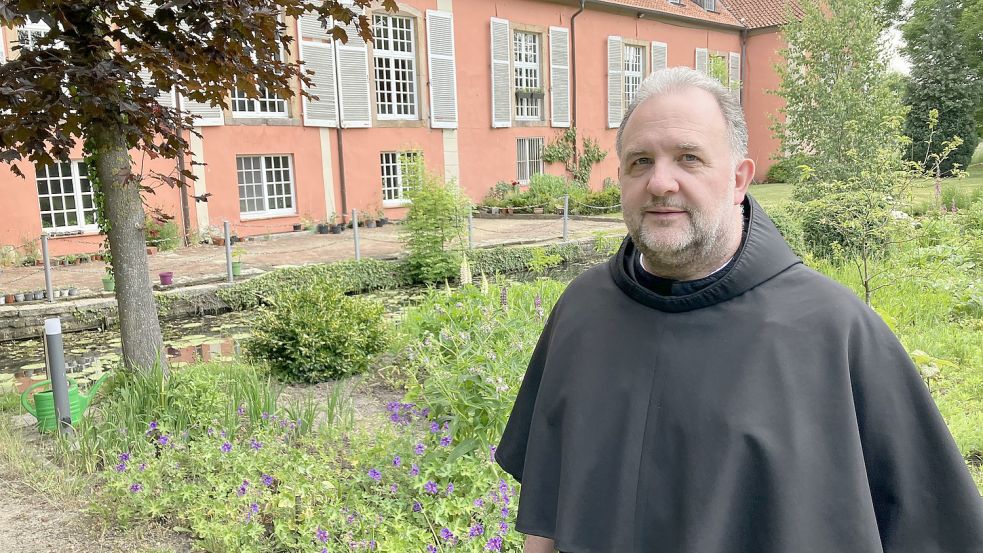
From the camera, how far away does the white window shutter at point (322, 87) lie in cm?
1662

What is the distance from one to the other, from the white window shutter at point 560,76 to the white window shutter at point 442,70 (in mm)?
3656

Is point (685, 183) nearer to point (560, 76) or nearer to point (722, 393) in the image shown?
point (722, 393)

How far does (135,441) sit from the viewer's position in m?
4.24

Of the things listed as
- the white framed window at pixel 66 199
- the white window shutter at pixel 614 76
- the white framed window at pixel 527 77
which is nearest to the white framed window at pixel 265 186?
A: the white framed window at pixel 66 199

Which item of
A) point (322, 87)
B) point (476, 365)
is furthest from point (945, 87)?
point (476, 365)

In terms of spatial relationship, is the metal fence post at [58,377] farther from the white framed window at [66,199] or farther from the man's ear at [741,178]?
the white framed window at [66,199]

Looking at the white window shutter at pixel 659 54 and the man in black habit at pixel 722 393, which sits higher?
the white window shutter at pixel 659 54

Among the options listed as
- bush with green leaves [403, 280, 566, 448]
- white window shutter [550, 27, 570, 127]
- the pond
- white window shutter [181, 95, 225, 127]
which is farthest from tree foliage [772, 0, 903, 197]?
white window shutter [550, 27, 570, 127]

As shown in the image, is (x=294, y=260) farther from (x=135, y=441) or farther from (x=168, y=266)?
(x=135, y=441)

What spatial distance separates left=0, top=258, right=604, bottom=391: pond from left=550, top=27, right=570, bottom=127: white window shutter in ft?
42.3

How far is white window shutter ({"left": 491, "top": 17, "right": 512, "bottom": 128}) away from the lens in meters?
20.1

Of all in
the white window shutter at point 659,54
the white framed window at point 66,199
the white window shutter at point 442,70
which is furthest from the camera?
the white window shutter at point 659,54

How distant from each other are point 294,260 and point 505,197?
8.78 meters

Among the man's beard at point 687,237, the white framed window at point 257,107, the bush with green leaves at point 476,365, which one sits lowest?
the bush with green leaves at point 476,365
